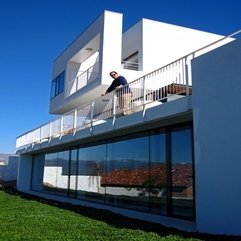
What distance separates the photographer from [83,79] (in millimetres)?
19016

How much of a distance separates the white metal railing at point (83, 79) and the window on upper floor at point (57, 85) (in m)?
1.13

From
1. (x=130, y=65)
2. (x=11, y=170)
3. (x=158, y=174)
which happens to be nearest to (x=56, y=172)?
(x=130, y=65)

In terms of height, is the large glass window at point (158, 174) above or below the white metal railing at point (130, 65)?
below

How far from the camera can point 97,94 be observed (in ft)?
57.9

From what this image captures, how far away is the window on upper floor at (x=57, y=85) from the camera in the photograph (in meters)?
21.3

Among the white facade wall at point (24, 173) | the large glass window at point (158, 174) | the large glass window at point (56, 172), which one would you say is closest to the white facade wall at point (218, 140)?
the large glass window at point (158, 174)

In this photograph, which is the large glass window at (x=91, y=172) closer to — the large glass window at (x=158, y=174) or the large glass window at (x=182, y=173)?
the large glass window at (x=158, y=174)

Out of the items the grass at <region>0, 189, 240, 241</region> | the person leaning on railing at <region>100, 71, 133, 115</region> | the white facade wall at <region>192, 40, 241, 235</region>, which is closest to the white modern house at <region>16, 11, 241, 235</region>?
the white facade wall at <region>192, 40, 241, 235</region>

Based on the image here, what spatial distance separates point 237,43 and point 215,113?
140 cm

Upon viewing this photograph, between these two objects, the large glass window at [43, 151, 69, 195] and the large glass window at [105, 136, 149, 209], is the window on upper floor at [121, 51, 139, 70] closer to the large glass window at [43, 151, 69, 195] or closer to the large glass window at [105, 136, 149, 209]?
the large glass window at [43, 151, 69, 195]

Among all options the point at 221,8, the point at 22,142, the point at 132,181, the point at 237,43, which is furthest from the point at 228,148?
the point at 22,142

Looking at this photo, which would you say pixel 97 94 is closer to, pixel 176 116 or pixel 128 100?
pixel 128 100

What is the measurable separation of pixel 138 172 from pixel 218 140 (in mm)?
4821

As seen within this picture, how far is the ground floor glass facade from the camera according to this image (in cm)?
925
